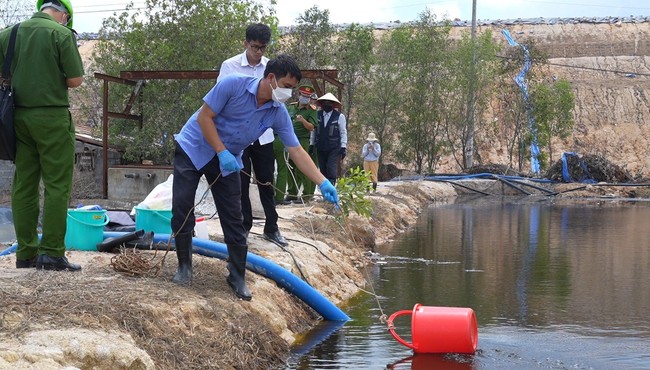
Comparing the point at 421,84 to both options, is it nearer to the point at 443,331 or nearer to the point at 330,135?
the point at 330,135

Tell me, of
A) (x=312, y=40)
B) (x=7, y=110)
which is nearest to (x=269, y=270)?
(x=7, y=110)

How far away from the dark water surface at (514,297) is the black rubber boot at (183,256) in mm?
966

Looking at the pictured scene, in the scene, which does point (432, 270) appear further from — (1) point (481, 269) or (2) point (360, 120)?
(2) point (360, 120)

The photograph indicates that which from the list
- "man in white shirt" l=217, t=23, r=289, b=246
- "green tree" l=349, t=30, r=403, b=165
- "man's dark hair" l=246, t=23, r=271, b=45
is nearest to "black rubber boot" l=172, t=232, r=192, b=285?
"man in white shirt" l=217, t=23, r=289, b=246

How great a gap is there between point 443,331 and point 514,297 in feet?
9.25

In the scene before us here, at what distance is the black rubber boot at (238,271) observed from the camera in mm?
7258

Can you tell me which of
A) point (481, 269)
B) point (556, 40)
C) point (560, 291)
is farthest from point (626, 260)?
point (556, 40)

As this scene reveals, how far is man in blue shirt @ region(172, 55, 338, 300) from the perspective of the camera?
688 centimetres

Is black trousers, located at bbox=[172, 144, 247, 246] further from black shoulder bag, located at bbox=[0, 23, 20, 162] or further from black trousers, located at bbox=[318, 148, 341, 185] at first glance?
black trousers, located at bbox=[318, 148, 341, 185]

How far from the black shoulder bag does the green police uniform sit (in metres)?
0.04

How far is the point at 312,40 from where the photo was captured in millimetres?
36844

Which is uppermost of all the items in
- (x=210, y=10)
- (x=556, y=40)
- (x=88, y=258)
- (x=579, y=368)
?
(x=556, y=40)

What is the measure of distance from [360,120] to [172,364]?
35573 millimetres

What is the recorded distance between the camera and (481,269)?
11.9 metres
